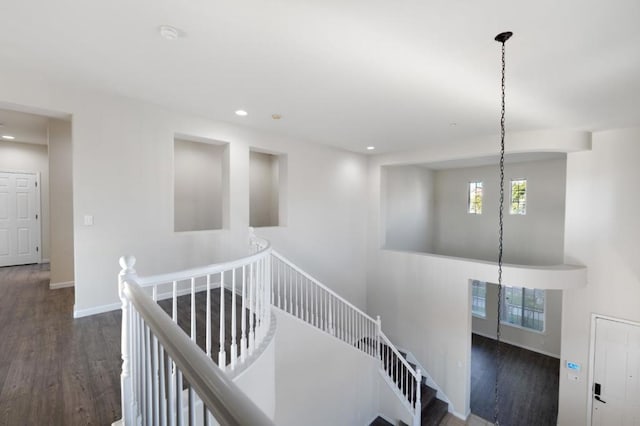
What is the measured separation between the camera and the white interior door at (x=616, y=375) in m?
4.49

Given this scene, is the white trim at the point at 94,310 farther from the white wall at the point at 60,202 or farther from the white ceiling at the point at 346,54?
the white ceiling at the point at 346,54

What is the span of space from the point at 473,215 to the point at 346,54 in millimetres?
8506

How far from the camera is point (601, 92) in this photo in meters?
3.26

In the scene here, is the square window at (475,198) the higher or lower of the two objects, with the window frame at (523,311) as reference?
higher

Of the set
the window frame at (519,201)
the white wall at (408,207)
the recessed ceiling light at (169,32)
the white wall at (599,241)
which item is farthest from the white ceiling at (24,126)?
the window frame at (519,201)

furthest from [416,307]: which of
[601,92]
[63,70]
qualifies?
[63,70]

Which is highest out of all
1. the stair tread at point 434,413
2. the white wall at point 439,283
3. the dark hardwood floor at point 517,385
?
the white wall at point 439,283

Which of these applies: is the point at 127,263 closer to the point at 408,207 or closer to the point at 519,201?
the point at 408,207

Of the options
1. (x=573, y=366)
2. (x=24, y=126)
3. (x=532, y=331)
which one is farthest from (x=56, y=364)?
(x=532, y=331)

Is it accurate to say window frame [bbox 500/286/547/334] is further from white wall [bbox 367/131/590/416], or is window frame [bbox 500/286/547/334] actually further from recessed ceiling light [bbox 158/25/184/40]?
recessed ceiling light [bbox 158/25/184/40]

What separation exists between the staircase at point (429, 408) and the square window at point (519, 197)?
18.9 ft

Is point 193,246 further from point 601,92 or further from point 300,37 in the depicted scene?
point 601,92

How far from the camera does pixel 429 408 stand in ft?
19.0

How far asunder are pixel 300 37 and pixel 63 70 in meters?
2.59
